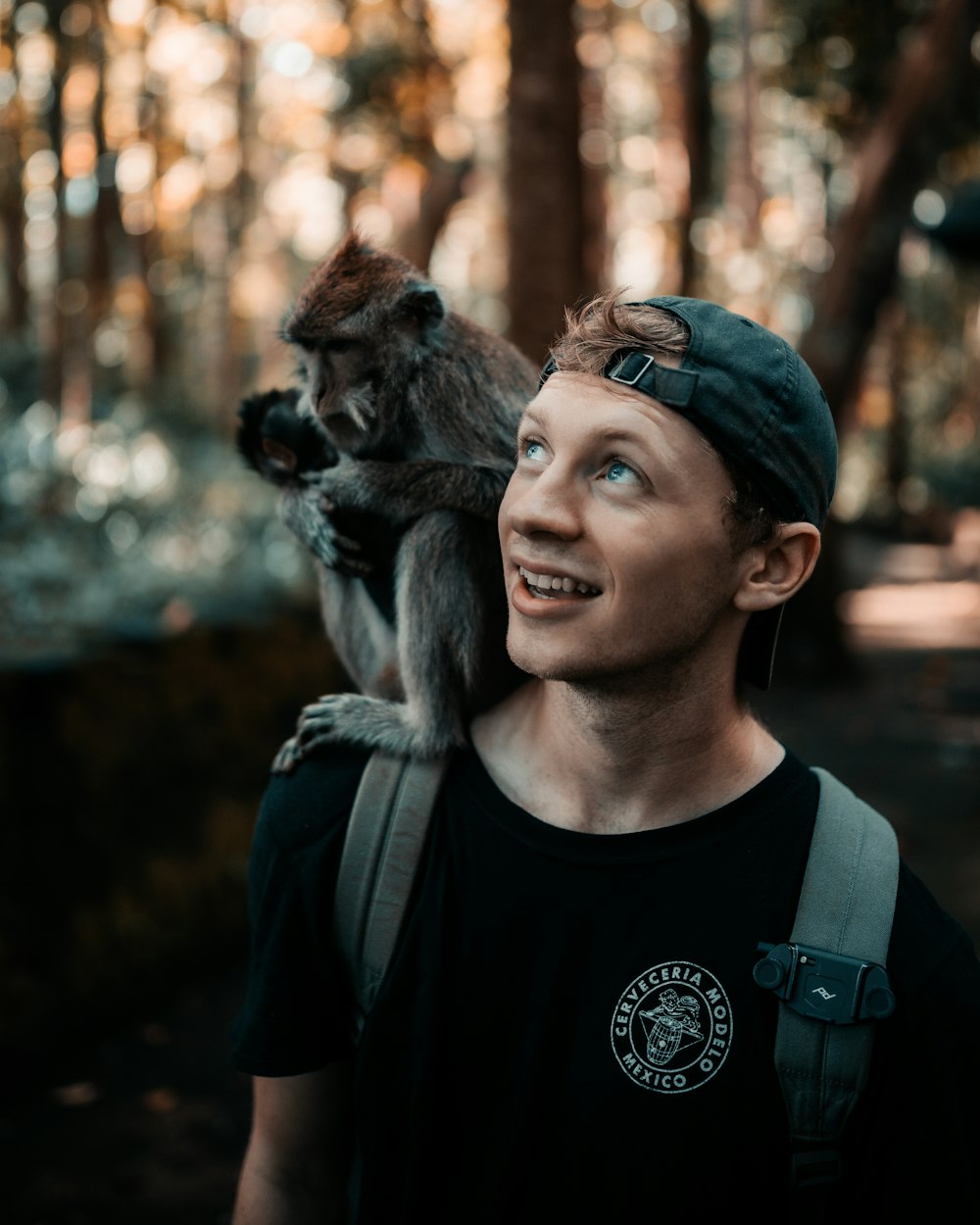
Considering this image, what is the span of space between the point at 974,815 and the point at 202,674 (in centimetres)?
521

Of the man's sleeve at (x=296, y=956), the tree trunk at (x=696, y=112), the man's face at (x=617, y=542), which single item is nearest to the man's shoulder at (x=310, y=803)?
the man's sleeve at (x=296, y=956)

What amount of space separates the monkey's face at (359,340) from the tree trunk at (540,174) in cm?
426

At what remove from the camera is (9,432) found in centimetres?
1220

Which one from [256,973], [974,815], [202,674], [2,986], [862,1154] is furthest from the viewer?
[974,815]

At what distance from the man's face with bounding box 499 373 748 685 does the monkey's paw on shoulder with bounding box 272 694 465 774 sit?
41 centimetres

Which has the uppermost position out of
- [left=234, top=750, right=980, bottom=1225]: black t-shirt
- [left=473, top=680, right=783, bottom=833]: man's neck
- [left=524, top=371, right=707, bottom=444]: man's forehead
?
[left=524, top=371, right=707, bottom=444]: man's forehead

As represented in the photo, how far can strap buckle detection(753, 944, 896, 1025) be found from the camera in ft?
5.21

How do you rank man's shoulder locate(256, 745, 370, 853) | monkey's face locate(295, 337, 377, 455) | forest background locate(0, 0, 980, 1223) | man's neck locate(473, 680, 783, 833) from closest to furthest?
man's neck locate(473, 680, 783, 833) → man's shoulder locate(256, 745, 370, 853) → monkey's face locate(295, 337, 377, 455) → forest background locate(0, 0, 980, 1223)

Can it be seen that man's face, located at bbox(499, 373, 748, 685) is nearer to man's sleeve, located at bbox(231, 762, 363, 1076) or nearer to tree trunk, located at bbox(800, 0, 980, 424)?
man's sleeve, located at bbox(231, 762, 363, 1076)

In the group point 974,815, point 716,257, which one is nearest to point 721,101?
point 716,257

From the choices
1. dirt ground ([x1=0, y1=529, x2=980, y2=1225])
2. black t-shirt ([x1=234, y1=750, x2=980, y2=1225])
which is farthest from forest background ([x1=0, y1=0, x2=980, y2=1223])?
black t-shirt ([x1=234, y1=750, x2=980, y2=1225])

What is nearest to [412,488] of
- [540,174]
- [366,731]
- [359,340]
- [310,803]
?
[359,340]

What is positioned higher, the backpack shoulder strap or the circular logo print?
the backpack shoulder strap

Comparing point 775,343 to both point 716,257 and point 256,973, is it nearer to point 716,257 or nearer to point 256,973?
point 256,973
